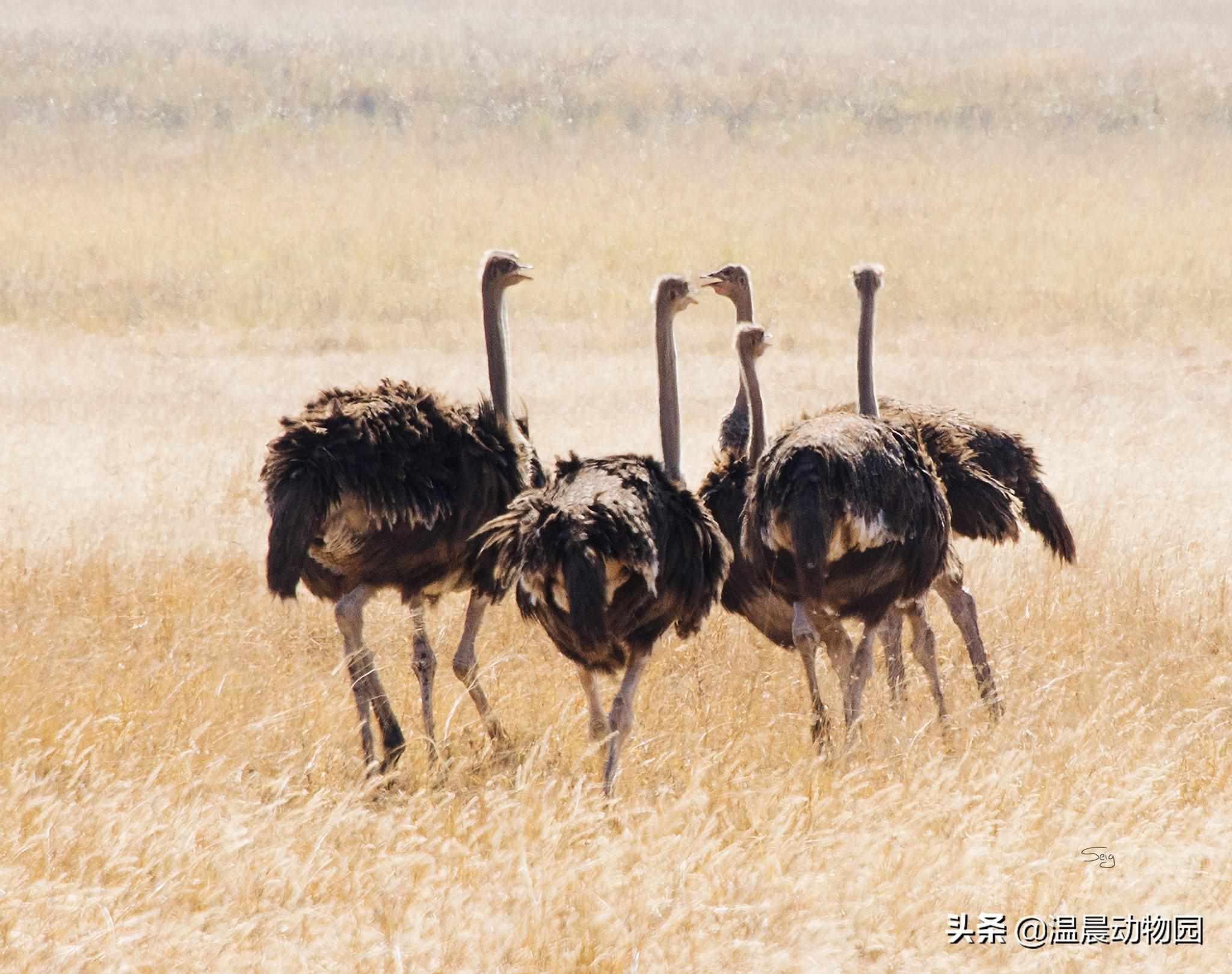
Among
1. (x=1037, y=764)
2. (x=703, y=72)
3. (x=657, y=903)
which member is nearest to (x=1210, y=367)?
(x=1037, y=764)

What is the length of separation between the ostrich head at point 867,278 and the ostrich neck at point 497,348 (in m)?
1.60

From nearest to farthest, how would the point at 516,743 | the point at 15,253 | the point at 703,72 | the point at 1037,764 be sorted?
the point at 1037,764 < the point at 516,743 < the point at 15,253 < the point at 703,72

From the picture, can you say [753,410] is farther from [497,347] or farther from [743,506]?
[497,347]

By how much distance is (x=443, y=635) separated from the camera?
7406 millimetres

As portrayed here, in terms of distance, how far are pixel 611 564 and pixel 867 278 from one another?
299 centimetres

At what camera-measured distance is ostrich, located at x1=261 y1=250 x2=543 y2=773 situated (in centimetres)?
551

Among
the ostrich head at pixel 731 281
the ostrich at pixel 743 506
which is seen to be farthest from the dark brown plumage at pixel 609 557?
the ostrich head at pixel 731 281

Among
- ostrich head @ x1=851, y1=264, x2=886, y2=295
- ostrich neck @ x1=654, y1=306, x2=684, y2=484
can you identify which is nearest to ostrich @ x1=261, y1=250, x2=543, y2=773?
ostrich neck @ x1=654, y1=306, x2=684, y2=484

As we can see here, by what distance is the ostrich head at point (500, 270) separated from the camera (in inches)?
269

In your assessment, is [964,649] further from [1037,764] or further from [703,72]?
[703,72]

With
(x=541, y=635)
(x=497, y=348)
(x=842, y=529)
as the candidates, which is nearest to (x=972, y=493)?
(x=842, y=529)

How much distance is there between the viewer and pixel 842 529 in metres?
5.46

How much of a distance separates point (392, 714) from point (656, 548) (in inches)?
42.8

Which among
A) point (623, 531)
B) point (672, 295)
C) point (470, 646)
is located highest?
point (672, 295)
